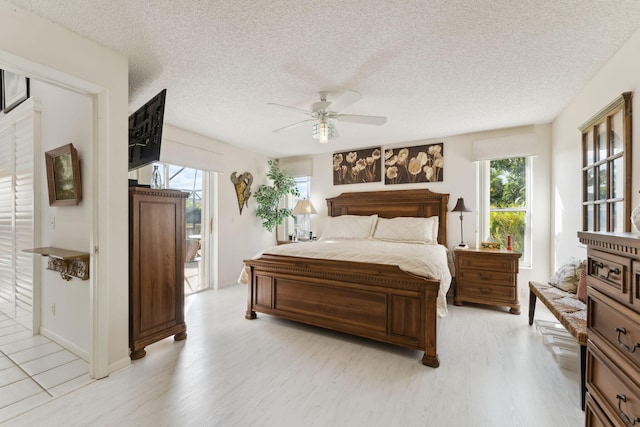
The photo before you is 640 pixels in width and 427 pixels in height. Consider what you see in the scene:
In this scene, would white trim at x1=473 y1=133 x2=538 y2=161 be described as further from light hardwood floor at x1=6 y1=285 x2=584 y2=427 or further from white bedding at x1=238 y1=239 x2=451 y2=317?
light hardwood floor at x1=6 y1=285 x2=584 y2=427

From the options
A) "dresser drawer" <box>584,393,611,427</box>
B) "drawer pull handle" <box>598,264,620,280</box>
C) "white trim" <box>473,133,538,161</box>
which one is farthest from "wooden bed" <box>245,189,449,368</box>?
"white trim" <box>473,133,538,161</box>

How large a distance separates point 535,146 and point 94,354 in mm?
5274

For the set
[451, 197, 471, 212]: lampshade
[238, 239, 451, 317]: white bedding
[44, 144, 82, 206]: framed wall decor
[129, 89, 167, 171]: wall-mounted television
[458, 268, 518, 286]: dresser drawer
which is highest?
[129, 89, 167, 171]: wall-mounted television

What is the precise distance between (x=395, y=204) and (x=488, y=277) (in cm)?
174

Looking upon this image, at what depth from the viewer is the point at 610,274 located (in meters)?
1.02

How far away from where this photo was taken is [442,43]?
197 centimetres

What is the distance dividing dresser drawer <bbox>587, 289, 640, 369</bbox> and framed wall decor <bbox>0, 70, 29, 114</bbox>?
4.75 meters

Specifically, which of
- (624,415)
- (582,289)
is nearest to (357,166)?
(582,289)

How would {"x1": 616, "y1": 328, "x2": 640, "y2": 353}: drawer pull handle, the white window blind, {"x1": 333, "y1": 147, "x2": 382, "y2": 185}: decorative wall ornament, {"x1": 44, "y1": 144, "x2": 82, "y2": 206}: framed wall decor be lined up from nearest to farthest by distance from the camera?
{"x1": 616, "y1": 328, "x2": 640, "y2": 353}: drawer pull handle
{"x1": 44, "y1": 144, "x2": 82, "y2": 206}: framed wall decor
the white window blind
{"x1": 333, "y1": 147, "x2": 382, "y2": 185}: decorative wall ornament

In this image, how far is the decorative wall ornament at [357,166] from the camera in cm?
489

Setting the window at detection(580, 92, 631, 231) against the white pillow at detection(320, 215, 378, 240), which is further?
the white pillow at detection(320, 215, 378, 240)

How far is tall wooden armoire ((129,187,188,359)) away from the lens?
7.36ft

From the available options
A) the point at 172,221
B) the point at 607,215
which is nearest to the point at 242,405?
the point at 172,221

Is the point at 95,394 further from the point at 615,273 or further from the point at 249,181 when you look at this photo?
the point at 249,181
